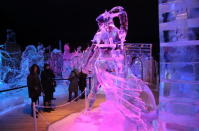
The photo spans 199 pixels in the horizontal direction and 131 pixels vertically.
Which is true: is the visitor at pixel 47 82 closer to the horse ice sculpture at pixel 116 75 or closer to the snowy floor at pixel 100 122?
the snowy floor at pixel 100 122

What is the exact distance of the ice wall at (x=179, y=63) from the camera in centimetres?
275

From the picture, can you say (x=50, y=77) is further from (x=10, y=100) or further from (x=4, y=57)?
(x=4, y=57)

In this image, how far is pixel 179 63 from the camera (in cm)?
288

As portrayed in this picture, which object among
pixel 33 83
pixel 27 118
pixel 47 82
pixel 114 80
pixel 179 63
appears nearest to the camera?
pixel 179 63

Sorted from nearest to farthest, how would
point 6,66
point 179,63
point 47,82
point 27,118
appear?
point 179,63 → point 27,118 → point 47,82 → point 6,66

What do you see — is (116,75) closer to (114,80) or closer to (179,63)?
(114,80)

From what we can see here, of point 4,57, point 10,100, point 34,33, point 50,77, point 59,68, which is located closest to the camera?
point 50,77

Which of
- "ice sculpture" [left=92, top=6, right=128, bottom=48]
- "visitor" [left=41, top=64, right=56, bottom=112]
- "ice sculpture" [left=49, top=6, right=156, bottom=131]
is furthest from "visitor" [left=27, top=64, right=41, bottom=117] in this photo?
"ice sculpture" [left=92, top=6, right=128, bottom=48]

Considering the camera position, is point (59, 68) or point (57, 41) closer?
point (59, 68)

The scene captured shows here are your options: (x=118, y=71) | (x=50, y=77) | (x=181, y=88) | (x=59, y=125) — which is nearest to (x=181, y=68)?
(x=181, y=88)

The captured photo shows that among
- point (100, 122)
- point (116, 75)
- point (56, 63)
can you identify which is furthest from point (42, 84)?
point (56, 63)

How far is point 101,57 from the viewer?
672cm

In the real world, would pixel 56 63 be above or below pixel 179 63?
below

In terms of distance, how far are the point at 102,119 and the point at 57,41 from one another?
19.7 meters
